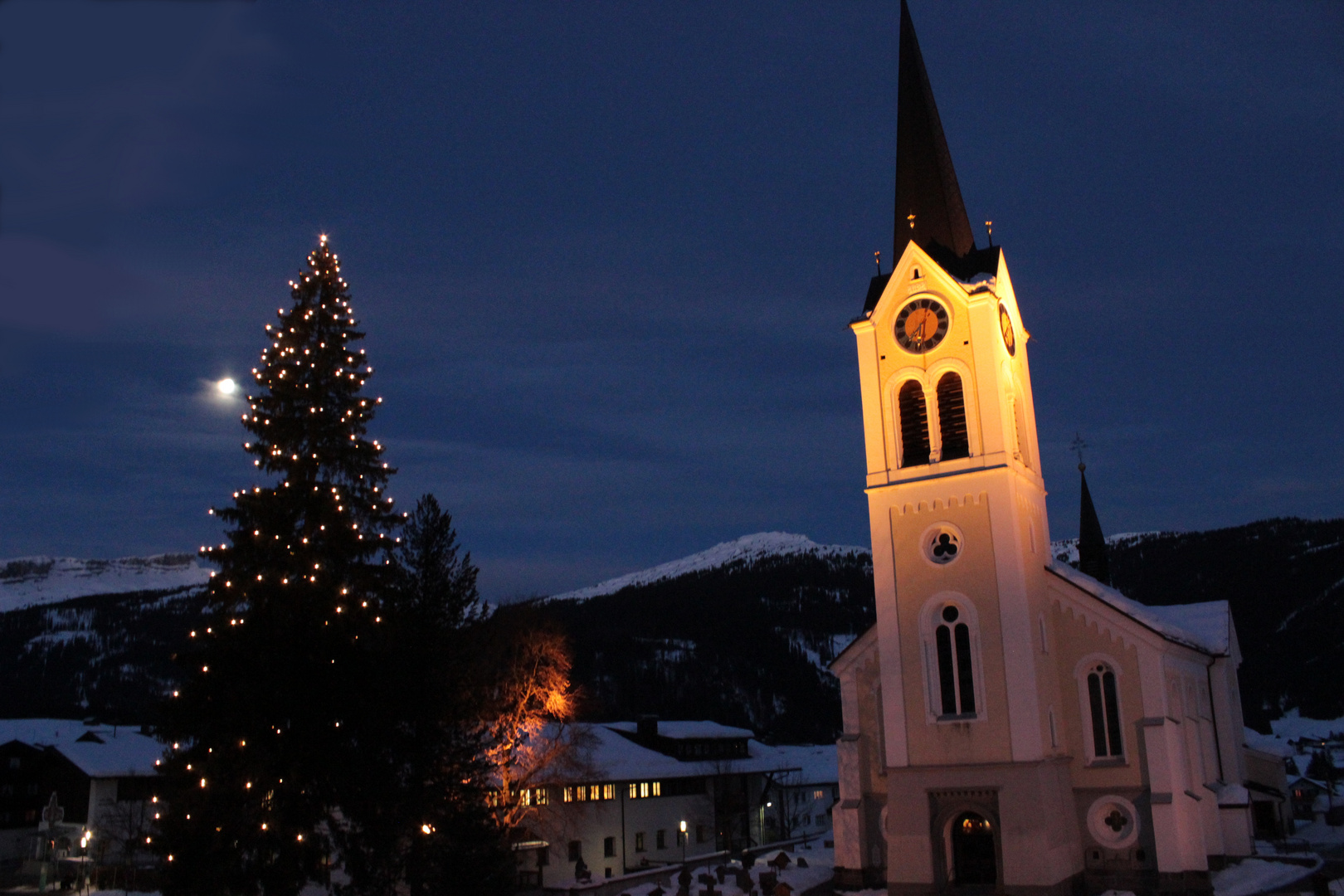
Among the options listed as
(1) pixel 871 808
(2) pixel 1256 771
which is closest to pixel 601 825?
(1) pixel 871 808

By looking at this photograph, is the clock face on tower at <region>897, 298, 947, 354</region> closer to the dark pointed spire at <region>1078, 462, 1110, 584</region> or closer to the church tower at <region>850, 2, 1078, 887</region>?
the church tower at <region>850, 2, 1078, 887</region>

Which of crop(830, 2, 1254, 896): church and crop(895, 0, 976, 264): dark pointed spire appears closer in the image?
crop(830, 2, 1254, 896): church

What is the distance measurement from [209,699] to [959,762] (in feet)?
67.8

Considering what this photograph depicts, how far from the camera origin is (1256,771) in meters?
49.5

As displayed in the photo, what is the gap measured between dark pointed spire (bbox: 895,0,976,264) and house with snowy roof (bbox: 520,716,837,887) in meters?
20.6

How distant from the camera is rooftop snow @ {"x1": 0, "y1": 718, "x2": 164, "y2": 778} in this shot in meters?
58.2

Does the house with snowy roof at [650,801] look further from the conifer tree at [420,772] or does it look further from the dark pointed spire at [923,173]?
the dark pointed spire at [923,173]

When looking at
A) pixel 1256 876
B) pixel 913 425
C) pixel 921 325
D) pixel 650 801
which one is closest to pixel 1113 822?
pixel 1256 876

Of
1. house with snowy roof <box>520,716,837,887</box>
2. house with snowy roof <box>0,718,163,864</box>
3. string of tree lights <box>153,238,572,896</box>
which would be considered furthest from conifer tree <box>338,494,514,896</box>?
house with snowy roof <box>0,718,163,864</box>

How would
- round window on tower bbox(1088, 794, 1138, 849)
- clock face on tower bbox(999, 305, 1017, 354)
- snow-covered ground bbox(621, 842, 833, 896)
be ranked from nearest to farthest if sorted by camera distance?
1. round window on tower bbox(1088, 794, 1138, 849)
2. snow-covered ground bbox(621, 842, 833, 896)
3. clock face on tower bbox(999, 305, 1017, 354)

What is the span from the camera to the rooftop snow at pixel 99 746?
191ft

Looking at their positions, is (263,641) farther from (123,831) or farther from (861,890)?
(123,831)

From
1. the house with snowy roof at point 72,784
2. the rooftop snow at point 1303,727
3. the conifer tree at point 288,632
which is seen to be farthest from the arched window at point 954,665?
the rooftop snow at point 1303,727

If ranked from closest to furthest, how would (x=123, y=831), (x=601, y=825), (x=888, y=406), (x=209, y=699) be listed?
(x=209, y=699), (x=888, y=406), (x=601, y=825), (x=123, y=831)
